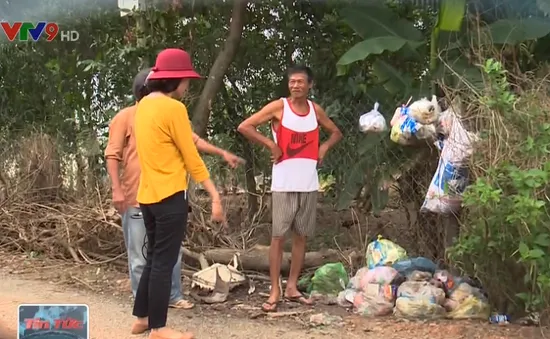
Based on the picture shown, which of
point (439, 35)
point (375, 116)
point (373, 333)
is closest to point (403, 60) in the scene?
point (439, 35)

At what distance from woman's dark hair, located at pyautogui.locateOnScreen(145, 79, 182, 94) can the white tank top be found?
1.29 m

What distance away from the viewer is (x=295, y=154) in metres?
5.89

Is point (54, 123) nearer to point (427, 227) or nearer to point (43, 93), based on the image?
point (43, 93)

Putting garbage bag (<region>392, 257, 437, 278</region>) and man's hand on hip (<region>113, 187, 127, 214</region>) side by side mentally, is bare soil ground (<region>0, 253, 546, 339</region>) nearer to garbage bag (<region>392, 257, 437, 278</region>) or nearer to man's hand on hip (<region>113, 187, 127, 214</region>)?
garbage bag (<region>392, 257, 437, 278</region>)

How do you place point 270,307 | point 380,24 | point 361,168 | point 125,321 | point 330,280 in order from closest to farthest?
point 125,321 < point 270,307 < point 330,280 < point 380,24 < point 361,168

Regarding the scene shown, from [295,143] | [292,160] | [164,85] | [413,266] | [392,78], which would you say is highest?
[392,78]

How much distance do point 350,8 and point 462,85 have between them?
6.97ft

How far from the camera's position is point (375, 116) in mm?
6148

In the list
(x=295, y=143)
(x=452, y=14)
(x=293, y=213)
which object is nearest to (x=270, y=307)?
(x=293, y=213)

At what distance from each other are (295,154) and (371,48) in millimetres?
1291

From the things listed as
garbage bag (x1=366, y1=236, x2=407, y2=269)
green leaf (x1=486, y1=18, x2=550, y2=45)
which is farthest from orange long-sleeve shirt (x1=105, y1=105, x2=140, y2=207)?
green leaf (x1=486, y1=18, x2=550, y2=45)

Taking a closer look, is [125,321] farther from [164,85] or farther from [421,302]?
[421,302]

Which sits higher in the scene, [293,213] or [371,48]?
[371,48]

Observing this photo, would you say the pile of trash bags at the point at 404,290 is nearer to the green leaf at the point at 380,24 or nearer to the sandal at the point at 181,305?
the sandal at the point at 181,305
